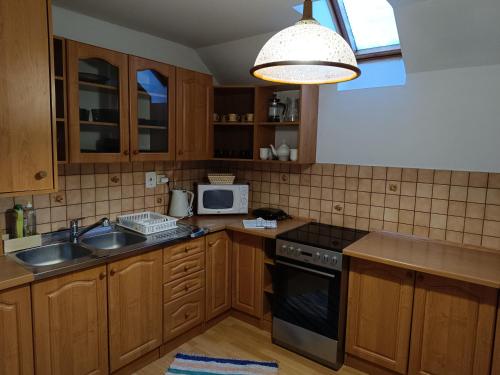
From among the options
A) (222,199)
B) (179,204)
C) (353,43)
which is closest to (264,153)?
(222,199)

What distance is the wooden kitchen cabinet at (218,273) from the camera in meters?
2.70

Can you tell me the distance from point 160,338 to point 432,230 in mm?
2031

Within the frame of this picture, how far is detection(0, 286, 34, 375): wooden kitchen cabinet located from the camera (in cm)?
160

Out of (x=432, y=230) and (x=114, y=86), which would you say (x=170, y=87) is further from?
(x=432, y=230)

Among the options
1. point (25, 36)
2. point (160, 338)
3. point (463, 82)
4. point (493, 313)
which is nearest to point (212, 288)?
point (160, 338)

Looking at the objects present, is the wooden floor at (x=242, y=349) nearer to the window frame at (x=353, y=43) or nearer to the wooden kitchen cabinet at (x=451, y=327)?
the wooden kitchen cabinet at (x=451, y=327)

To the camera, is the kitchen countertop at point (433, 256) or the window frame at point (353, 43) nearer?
the kitchen countertop at point (433, 256)

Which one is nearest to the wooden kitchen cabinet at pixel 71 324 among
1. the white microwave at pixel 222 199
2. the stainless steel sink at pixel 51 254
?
the stainless steel sink at pixel 51 254

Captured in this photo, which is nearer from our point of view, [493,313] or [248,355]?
[493,313]

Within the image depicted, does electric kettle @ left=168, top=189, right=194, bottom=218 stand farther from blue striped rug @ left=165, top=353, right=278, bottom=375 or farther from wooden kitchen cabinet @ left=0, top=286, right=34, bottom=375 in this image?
wooden kitchen cabinet @ left=0, top=286, right=34, bottom=375

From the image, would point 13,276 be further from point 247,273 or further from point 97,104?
point 247,273

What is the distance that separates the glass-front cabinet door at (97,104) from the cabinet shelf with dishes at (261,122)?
0.93 meters

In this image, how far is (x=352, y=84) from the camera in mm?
2727

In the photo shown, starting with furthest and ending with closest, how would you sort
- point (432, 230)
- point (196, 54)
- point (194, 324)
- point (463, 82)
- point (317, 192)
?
point (196, 54)
point (317, 192)
point (194, 324)
point (432, 230)
point (463, 82)
